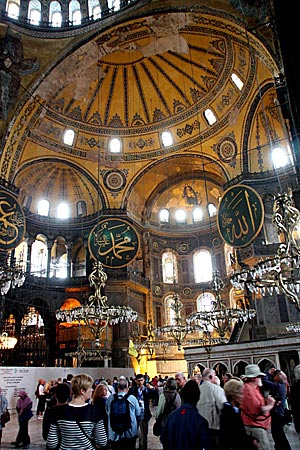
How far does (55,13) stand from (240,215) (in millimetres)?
12051

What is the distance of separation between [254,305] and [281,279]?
7764 mm

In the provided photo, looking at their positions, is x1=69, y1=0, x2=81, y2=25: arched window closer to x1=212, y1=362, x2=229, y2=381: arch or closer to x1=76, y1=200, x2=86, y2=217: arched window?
x1=76, y1=200, x2=86, y2=217: arched window

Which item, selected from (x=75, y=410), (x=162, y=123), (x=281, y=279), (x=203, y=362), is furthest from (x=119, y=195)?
(x=75, y=410)

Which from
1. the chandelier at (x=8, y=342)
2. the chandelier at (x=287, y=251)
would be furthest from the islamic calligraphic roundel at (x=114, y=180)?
the chandelier at (x=287, y=251)

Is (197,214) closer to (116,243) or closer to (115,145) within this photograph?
(115,145)

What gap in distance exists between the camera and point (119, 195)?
1944 centimetres

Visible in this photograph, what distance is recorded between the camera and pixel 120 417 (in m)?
3.85

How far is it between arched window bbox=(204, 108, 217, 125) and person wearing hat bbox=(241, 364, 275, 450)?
1582cm

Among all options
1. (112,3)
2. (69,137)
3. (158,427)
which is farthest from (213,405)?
(69,137)

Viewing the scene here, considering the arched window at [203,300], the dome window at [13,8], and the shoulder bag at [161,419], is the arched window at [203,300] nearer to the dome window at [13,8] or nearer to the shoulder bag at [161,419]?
the dome window at [13,8]

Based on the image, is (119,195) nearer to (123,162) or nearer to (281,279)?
(123,162)

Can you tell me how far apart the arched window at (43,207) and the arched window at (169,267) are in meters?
6.78

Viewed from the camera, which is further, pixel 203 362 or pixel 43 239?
pixel 43 239

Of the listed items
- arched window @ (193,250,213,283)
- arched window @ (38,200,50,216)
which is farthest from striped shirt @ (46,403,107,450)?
arched window @ (193,250,213,283)
